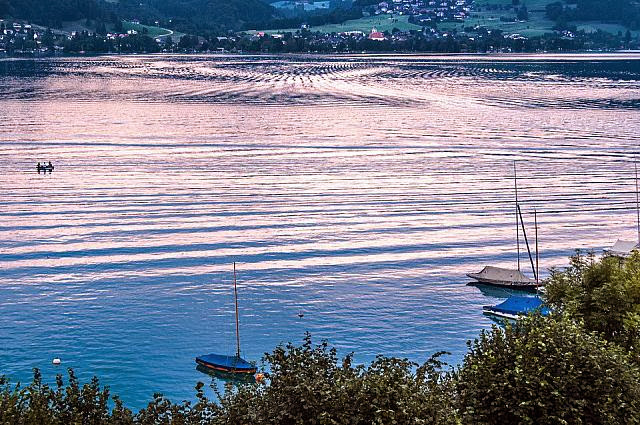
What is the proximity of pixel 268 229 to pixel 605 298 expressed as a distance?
41181mm

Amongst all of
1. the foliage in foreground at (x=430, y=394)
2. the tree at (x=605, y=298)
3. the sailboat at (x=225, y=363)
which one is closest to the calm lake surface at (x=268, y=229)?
the sailboat at (x=225, y=363)

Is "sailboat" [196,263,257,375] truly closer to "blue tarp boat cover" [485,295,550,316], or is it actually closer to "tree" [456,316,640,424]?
"blue tarp boat cover" [485,295,550,316]

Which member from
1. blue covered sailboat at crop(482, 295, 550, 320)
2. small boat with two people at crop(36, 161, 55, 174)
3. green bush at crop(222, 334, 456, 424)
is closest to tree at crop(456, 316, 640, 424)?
green bush at crop(222, 334, 456, 424)

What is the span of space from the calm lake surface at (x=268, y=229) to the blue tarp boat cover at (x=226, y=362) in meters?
1.13

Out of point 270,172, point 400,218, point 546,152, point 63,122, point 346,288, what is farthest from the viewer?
point 63,122

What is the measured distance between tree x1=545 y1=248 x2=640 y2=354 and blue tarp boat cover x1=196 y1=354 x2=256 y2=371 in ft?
55.9

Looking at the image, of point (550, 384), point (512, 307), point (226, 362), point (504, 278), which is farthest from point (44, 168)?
point (550, 384)

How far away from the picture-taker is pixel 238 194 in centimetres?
9175

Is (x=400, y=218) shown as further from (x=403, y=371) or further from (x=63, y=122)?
(x=63, y=122)

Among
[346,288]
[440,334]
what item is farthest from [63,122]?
[440,334]

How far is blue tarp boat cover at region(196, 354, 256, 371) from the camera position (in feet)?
170

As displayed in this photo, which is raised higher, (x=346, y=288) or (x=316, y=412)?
(x=316, y=412)

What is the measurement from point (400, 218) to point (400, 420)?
181 feet

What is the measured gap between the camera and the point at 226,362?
52188 mm
